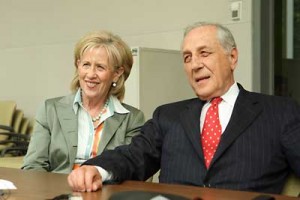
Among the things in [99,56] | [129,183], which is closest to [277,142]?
[129,183]

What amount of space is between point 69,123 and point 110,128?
0.21 metres

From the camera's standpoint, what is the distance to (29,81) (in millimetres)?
5695

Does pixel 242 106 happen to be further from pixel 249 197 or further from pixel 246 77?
pixel 246 77

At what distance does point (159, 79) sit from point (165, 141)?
62.5 inches

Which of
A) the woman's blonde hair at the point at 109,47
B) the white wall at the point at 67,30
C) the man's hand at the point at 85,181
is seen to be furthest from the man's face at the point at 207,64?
the white wall at the point at 67,30

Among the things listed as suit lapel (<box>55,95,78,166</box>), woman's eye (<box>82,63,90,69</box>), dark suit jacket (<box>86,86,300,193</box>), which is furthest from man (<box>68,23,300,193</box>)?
woman's eye (<box>82,63,90,69</box>)

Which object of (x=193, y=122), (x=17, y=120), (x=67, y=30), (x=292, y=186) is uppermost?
(x=67, y=30)

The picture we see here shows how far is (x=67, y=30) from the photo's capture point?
523 centimetres

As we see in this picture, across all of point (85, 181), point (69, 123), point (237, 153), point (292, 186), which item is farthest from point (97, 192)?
point (69, 123)

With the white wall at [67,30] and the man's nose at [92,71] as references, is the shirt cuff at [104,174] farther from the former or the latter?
the white wall at [67,30]

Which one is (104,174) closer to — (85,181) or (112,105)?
(85,181)

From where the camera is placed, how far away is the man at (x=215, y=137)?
189 centimetres

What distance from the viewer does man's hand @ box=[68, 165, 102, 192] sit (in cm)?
152

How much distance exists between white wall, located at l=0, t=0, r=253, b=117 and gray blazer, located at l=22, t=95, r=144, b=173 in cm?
170
